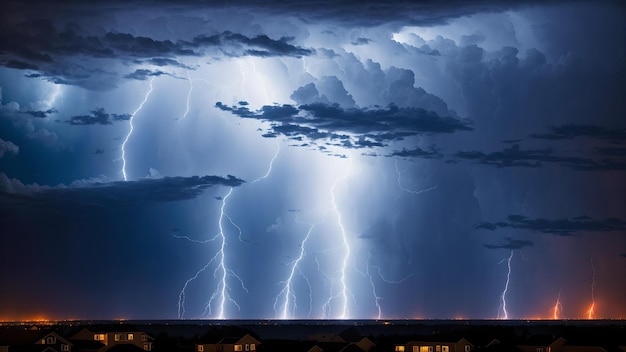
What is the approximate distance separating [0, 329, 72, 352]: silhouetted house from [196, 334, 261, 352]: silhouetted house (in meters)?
6.58

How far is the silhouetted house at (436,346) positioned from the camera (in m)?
56.9

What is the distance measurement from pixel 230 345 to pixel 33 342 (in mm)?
9123

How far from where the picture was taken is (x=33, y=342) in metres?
54.6

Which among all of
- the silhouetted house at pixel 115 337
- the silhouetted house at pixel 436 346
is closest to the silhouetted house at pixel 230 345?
the silhouetted house at pixel 115 337

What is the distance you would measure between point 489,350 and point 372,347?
716 cm

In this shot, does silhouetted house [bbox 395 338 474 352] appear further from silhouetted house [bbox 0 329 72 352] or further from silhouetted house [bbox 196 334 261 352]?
silhouetted house [bbox 0 329 72 352]

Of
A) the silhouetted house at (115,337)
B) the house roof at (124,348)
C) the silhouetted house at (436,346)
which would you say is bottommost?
the house roof at (124,348)

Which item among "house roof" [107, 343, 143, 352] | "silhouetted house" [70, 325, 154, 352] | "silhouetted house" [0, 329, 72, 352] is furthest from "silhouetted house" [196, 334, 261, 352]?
"silhouetted house" [0, 329, 72, 352]

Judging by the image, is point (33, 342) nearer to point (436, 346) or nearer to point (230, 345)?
point (230, 345)

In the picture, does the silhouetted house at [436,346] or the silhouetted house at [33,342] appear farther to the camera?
the silhouetted house at [436,346]

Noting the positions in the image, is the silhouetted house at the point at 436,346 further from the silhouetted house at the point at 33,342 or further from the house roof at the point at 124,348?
the silhouetted house at the point at 33,342

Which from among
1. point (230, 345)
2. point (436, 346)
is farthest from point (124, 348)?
point (436, 346)

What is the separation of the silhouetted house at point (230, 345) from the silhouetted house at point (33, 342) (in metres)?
6.58

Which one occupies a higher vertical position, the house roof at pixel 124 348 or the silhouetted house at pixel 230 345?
the silhouetted house at pixel 230 345
